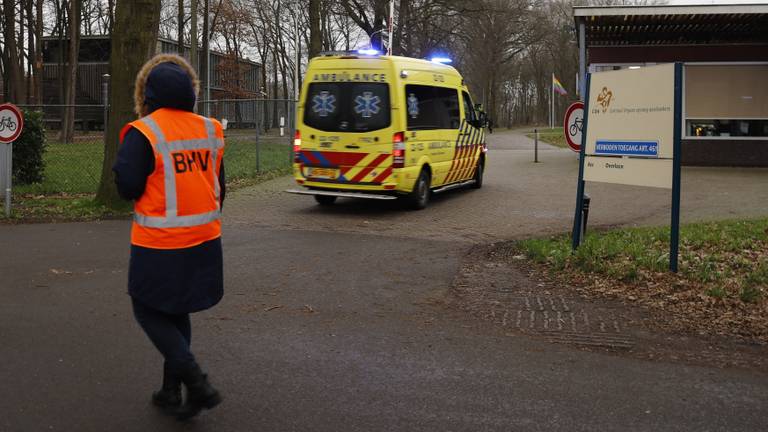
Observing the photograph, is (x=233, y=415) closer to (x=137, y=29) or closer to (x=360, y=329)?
(x=360, y=329)

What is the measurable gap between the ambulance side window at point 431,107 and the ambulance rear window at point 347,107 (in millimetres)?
479

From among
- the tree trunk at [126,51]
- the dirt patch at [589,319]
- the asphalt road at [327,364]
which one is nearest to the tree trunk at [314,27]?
the tree trunk at [126,51]

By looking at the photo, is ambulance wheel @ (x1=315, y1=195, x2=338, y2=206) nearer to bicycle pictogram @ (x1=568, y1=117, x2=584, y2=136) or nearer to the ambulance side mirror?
the ambulance side mirror

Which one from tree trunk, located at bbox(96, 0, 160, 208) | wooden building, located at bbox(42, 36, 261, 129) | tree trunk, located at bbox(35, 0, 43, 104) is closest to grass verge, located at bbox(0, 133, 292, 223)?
tree trunk, located at bbox(96, 0, 160, 208)

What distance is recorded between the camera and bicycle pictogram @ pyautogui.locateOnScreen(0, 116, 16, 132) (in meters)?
11.2

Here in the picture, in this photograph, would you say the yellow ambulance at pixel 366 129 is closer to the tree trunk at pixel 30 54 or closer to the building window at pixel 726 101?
the building window at pixel 726 101

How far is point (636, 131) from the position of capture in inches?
311

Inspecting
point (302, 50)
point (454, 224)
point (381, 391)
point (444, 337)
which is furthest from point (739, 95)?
point (302, 50)

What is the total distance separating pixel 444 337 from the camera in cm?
578

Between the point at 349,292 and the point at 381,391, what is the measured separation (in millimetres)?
2673

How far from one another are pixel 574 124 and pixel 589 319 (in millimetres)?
4298

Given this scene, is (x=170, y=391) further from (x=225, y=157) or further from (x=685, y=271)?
(x=225, y=157)

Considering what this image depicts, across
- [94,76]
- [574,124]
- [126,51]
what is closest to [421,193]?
[574,124]

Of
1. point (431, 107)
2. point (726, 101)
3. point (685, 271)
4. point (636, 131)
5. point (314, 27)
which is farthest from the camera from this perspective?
point (314, 27)
